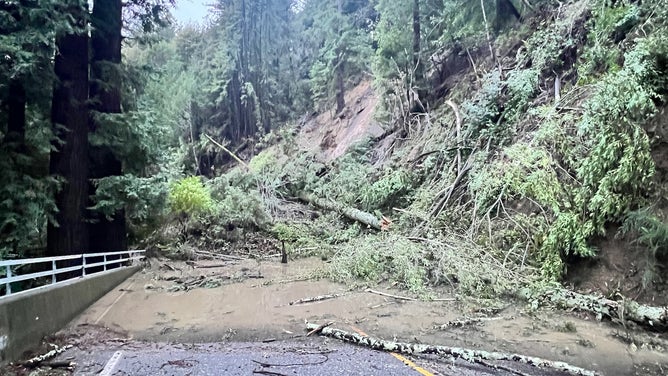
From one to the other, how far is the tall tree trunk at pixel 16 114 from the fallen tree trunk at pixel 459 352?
7661mm

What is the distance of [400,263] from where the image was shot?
9.77 metres

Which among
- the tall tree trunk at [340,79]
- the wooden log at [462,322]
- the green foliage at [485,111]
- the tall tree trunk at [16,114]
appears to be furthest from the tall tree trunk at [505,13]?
the tall tree trunk at [16,114]

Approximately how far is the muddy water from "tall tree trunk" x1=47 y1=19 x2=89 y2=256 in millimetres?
1658

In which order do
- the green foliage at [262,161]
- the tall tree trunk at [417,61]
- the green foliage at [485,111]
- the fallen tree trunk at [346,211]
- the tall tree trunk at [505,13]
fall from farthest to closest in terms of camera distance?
1. the green foliage at [262,161]
2. the tall tree trunk at [417,61]
3. the tall tree trunk at [505,13]
4. the fallen tree trunk at [346,211]
5. the green foliage at [485,111]

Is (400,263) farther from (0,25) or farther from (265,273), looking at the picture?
(0,25)

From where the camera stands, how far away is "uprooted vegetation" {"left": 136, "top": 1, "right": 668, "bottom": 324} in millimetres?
7906

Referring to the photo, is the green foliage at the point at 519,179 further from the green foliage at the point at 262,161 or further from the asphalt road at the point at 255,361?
the green foliage at the point at 262,161

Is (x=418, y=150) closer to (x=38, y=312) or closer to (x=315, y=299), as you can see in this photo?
(x=315, y=299)

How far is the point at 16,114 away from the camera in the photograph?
8.79 metres

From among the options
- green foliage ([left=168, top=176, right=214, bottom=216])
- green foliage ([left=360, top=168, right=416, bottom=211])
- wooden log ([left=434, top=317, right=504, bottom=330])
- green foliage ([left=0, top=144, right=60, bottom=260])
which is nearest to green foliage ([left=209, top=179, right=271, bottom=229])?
green foliage ([left=168, top=176, right=214, bottom=216])

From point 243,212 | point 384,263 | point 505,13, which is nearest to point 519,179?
point 384,263

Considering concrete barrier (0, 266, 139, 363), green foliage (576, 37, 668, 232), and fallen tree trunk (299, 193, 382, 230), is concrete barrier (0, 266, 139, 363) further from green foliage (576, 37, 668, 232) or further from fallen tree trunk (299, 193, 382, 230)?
green foliage (576, 37, 668, 232)

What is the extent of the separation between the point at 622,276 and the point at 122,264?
476 inches

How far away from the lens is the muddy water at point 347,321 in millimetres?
5605
